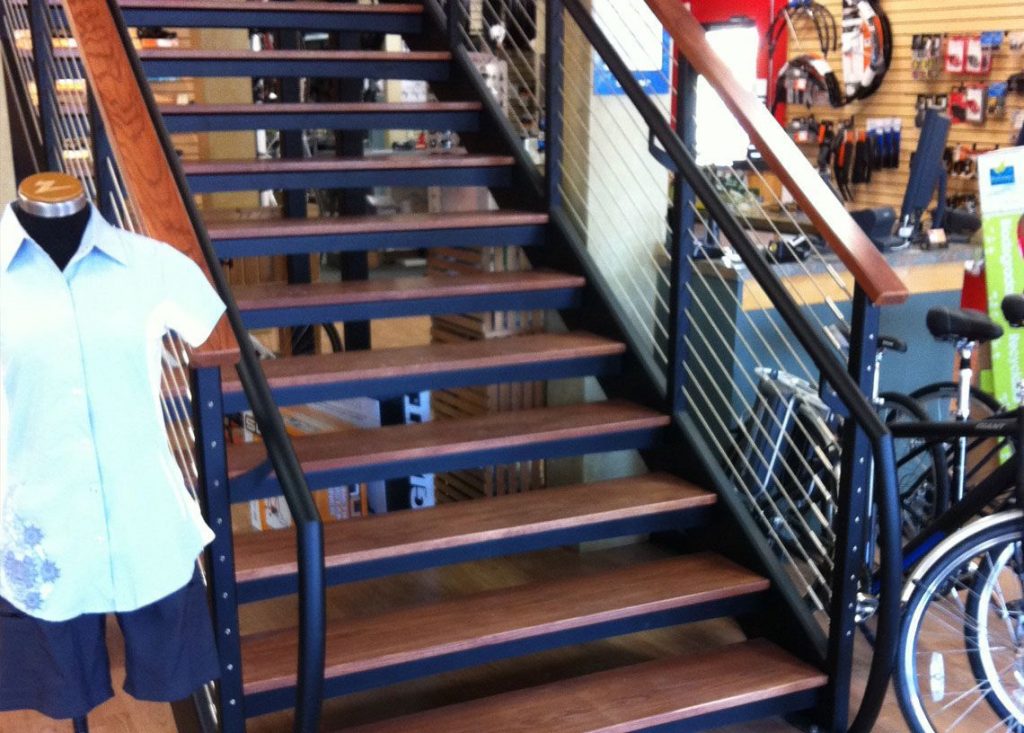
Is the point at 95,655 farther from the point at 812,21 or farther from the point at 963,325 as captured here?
the point at 812,21

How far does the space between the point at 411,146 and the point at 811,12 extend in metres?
3.86

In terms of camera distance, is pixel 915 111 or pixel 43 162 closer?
pixel 43 162

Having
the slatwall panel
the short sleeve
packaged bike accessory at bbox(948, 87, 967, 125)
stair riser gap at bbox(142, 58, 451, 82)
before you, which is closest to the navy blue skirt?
the short sleeve

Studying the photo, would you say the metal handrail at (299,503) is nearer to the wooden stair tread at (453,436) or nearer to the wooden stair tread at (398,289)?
the wooden stair tread at (453,436)

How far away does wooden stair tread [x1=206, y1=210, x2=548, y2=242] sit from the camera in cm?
361

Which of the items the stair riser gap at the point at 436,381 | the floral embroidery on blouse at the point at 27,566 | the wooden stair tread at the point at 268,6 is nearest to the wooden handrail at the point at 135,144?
the floral embroidery on blouse at the point at 27,566

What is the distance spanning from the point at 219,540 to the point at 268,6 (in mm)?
2714

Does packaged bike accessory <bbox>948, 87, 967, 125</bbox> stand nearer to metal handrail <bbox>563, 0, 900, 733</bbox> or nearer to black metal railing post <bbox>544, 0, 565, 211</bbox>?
black metal railing post <bbox>544, 0, 565, 211</bbox>

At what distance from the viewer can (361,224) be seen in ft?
12.4

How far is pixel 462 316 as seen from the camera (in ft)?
16.8

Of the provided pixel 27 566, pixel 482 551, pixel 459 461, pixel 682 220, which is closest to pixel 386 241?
pixel 459 461

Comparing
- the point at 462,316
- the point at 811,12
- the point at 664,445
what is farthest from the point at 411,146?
the point at 664,445

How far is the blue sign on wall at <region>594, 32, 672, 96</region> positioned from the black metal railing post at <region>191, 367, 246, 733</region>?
7.68 ft

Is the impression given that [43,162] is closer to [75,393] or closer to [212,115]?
[212,115]
